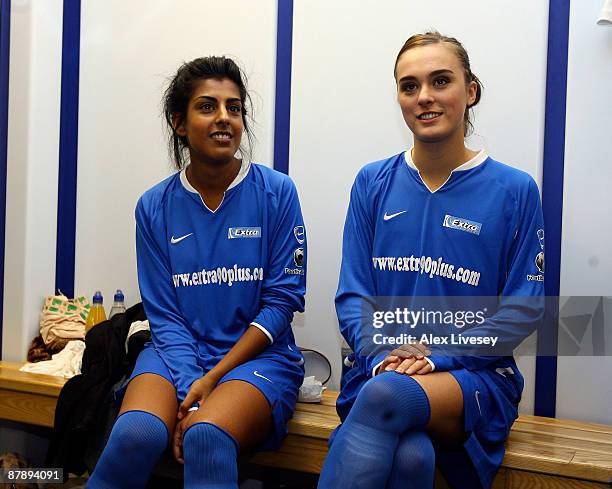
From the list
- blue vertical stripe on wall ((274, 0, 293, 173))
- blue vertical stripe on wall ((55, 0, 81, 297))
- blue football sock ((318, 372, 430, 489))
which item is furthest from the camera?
blue vertical stripe on wall ((55, 0, 81, 297))

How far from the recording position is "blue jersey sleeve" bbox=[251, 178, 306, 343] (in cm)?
232

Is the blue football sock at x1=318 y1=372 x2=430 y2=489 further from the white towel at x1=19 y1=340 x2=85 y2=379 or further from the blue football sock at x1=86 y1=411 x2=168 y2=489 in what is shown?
the white towel at x1=19 y1=340 x2=85 y2=379

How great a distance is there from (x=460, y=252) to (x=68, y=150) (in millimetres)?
1900

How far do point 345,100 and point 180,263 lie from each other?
3.03 feet

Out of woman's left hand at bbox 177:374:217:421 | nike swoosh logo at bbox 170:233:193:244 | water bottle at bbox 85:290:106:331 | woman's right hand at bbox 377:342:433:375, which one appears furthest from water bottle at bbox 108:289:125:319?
woman's right hand at bbox 377:342:433:375

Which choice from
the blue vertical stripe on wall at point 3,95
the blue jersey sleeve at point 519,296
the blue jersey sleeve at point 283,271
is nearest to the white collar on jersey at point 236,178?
the blue jersey sleeve at point 283,271

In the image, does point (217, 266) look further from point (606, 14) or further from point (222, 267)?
point (606, 14)

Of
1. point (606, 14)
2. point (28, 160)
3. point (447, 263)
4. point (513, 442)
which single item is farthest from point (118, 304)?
point (606, 14)

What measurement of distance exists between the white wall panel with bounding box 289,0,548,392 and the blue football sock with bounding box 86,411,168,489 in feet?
3.47

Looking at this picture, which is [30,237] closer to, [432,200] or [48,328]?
[48,328]

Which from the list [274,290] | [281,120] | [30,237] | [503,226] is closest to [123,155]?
[30,237]

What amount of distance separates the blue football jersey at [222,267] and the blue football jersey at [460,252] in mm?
236

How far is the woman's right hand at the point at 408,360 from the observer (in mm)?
1907

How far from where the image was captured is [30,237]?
10.6 feet
